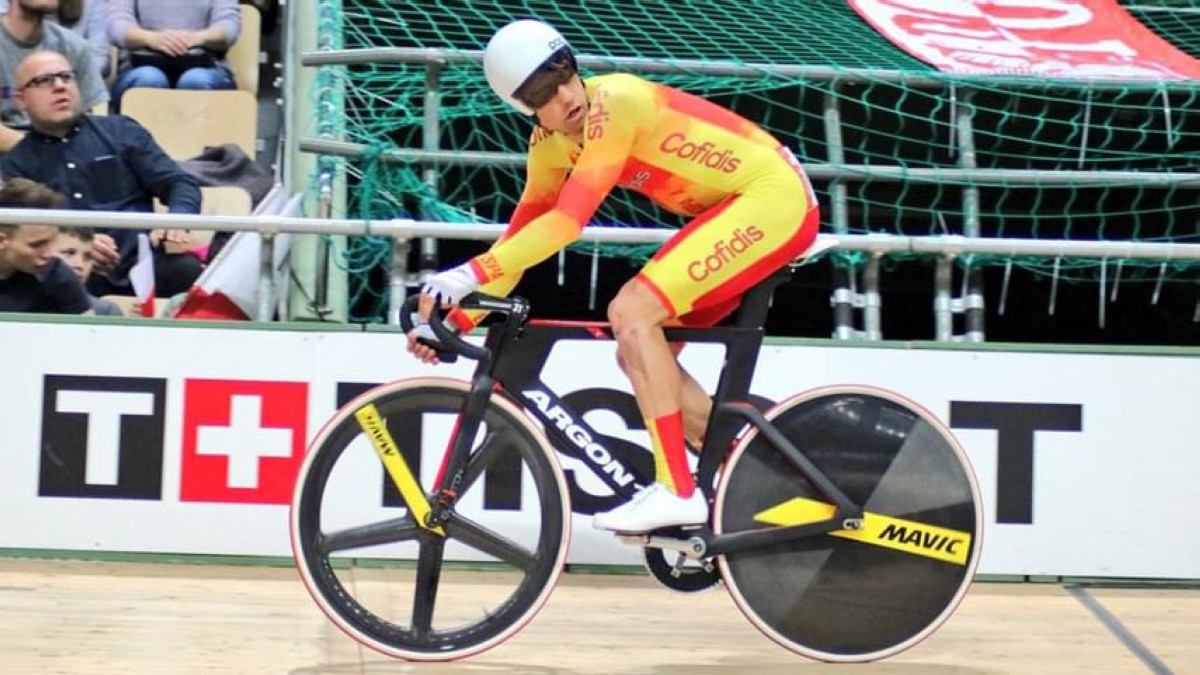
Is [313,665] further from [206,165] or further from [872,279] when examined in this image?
[206,165]

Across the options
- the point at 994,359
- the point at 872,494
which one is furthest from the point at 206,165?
the point at 872,494

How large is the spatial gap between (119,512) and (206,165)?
6.89 feet

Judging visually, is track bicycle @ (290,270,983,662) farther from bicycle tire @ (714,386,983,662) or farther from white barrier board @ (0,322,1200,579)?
white barrier board @ (0,322,1200,579)

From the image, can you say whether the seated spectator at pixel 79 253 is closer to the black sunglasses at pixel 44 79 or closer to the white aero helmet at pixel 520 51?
the black sunglasses at pixel 44 79

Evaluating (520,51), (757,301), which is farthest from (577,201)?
(757,301)

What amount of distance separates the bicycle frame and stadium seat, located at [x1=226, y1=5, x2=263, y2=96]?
165 inches

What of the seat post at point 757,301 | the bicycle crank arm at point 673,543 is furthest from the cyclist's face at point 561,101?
the bicycle crank arm at point 673,543

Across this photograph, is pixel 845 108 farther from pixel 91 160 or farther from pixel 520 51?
pixel 520 51

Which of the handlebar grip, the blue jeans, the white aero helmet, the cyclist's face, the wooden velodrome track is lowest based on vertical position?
the wooden velodrome track

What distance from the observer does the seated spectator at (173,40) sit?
8398 mm

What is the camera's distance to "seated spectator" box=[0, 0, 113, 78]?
850 cm

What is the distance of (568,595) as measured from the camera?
236 inches

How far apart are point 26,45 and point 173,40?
663 mm

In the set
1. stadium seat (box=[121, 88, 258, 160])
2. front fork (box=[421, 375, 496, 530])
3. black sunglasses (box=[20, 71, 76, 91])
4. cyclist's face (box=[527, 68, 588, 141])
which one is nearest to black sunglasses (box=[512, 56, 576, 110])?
cyclist's face (box=[527, 68, 588, 141])
